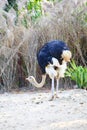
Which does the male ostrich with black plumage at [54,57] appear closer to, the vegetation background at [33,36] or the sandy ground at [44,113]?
the sandy ground at [44,113]

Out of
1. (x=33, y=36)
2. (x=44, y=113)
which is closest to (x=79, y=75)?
(x=33, y=36)

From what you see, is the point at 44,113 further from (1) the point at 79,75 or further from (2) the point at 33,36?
(2) the point at 33,36

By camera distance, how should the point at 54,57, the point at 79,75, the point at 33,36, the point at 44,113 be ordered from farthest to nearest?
Answer: the point at 33,36, the point at 79,75, the point at 54,57, the point at 44,113

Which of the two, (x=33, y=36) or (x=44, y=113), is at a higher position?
(x=33, y=36)

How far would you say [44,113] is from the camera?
6949 millimetres

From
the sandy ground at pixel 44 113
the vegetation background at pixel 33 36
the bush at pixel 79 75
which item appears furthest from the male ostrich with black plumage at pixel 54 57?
the vegetation background at pixel 33 36

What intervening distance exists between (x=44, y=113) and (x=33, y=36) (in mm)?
4104

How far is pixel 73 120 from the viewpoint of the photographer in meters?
6.27

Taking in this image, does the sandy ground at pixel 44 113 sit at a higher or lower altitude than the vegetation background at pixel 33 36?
lower

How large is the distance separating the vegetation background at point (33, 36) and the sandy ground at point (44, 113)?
1.72m

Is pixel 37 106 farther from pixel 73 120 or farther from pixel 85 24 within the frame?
pixel 85 24

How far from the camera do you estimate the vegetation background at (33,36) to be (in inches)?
414

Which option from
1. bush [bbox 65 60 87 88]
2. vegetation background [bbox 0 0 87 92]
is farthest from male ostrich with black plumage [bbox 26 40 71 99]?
vegetation background [bbox 0 0 87 92]

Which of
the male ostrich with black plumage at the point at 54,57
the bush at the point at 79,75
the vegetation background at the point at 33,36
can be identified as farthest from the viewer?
the vegetation background at the point at 33,36
